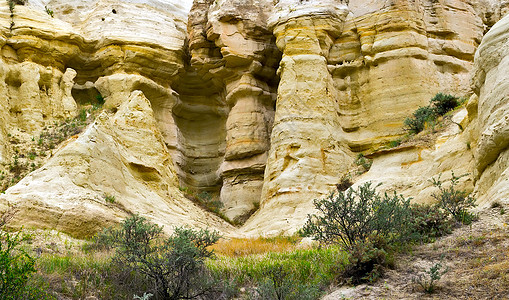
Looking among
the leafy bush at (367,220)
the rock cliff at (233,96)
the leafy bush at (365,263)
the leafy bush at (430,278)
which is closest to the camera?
the leafy bush at (430,278)

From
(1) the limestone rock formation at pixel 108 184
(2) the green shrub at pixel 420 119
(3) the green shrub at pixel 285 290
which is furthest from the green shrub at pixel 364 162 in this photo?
(3) the green shrub at pixel 285 290

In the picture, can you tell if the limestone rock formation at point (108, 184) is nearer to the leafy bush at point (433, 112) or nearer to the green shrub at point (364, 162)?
the green shrub at point (364, 162)

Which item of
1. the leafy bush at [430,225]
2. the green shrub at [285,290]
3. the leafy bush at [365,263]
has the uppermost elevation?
the leafy bush at [430,225]

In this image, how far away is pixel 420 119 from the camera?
827 inches

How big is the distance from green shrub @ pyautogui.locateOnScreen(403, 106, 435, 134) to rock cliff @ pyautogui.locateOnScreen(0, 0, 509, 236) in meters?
1.82

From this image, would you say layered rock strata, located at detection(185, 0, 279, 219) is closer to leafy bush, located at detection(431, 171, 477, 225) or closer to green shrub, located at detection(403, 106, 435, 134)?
green shrub, located at detection(403, 106, 435, 134)

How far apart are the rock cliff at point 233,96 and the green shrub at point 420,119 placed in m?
1.82

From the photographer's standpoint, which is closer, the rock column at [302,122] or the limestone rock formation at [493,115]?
the limestone rock formation at [493,115]

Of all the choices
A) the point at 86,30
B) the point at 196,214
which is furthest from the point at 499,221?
the point at 86,30

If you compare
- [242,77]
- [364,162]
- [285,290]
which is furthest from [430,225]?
[242,77]

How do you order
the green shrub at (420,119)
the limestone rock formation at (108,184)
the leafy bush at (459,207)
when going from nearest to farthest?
the leafy bush at (459,207) → the limestone rock formation at (108,184) → the green shrub at (420,119)

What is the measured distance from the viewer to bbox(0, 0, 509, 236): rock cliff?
17906 millimetres

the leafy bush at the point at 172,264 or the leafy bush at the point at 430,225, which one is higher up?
the leafy bush at the point at 430,225

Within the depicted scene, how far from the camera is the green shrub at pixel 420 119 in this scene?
2086cm
